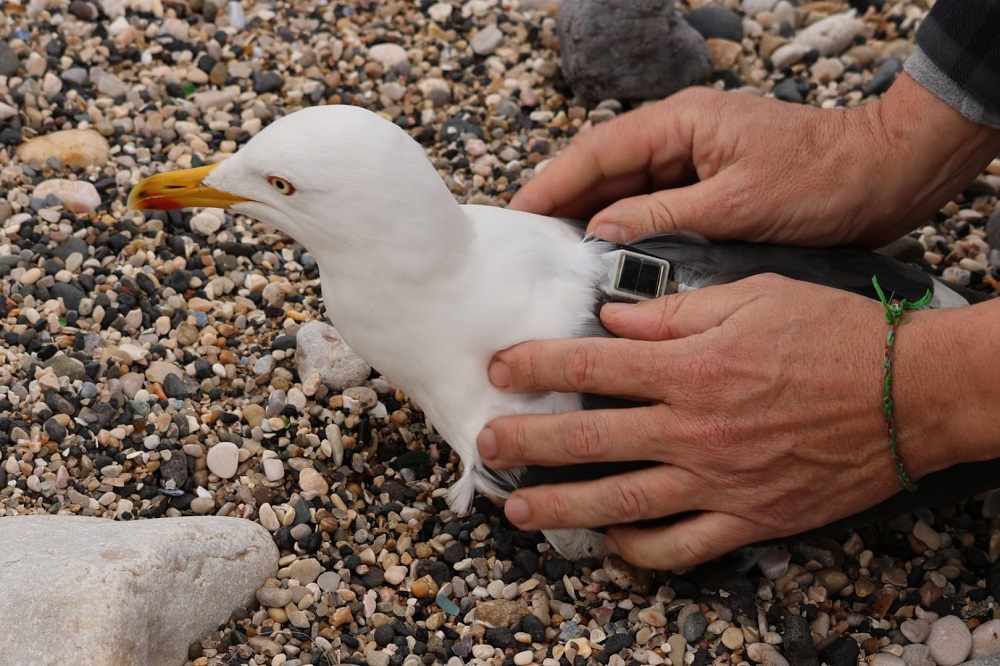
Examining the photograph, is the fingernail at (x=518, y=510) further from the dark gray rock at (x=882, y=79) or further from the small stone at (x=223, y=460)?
the dark gray rock at (x=882, y=79)

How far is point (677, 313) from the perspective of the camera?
2.50m

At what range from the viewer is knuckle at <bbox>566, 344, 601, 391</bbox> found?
8.00ft

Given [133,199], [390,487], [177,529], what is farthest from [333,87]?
[177,529]

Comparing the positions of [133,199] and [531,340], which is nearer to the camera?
[531,340]

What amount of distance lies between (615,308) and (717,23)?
2.34m

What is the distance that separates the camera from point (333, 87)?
13.7 ft

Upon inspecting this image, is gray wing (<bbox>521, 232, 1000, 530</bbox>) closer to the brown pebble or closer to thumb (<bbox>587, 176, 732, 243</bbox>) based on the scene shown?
thumb (<bbox>587, 176, 732, 243</bbox>)

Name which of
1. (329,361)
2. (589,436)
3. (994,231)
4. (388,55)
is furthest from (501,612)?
(388,55)

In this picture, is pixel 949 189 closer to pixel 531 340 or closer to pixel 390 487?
pixel 531 340

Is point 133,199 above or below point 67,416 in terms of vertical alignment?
above

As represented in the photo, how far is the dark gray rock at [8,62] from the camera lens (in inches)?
157

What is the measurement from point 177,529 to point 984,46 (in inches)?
85.9

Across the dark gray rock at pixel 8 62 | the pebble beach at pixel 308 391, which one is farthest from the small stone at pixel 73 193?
the dark gray rock at pixel 8 62

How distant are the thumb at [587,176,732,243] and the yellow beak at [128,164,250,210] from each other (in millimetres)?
868
